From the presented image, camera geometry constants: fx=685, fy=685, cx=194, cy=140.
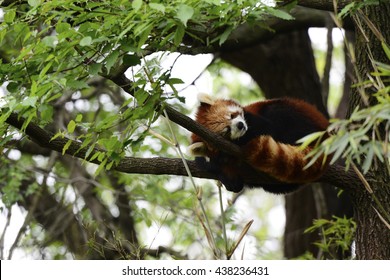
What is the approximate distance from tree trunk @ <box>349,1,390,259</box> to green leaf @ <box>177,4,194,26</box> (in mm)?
1458

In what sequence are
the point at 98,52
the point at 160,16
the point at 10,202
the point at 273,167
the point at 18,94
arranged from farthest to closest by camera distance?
the point at 10,202
the point at 273,167
the point at 18,94
the point at 98,52
the point at 160,16

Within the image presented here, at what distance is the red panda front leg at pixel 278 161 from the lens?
3.48 metres

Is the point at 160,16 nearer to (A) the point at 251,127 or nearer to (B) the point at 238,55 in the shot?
(A) the point at 251,127

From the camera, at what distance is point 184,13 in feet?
7.89

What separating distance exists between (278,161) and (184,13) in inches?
51.3

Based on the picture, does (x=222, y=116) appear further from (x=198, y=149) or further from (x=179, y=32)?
(x=179, y=32)

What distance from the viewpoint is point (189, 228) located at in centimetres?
670

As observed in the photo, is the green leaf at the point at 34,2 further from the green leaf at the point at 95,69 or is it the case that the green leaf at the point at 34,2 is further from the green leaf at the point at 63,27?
the green leaf at the point at 95,69

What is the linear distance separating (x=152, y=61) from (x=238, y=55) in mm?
2795

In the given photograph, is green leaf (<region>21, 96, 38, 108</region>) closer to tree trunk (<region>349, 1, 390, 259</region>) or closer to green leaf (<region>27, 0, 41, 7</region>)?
green leaf (<region>27, 0, 41, 7</region>)

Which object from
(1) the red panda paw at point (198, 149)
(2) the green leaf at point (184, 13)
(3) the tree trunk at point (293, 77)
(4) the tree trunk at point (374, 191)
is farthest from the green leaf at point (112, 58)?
(3) the tree trunk at point (293, 77)

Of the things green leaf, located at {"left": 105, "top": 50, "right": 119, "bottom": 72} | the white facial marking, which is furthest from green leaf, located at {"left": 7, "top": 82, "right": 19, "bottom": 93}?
the white facial marking
